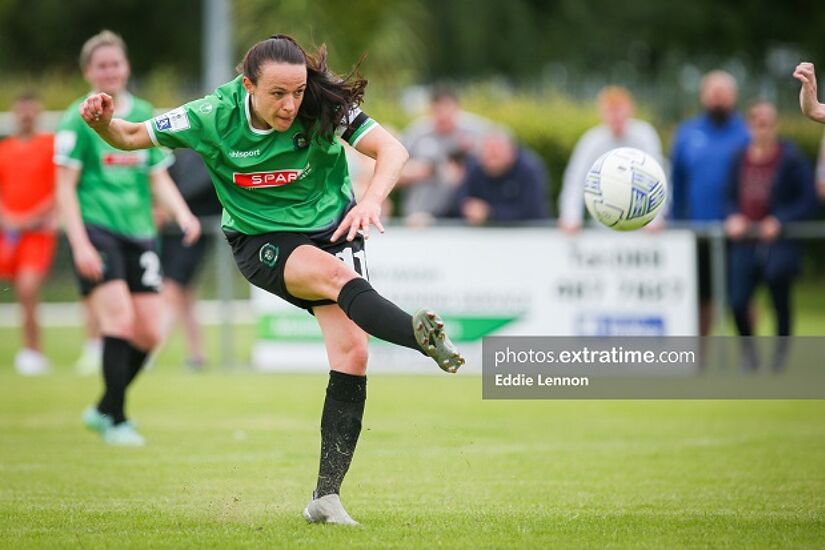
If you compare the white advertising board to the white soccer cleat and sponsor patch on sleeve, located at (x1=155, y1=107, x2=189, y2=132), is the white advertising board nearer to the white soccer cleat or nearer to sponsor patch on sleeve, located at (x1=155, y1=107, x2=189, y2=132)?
the white soccer cleat

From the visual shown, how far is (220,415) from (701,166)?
593 centimetres

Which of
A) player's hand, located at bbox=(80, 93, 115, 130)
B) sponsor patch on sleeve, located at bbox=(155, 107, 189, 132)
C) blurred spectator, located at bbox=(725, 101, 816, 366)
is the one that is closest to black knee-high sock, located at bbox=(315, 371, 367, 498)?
→ sponsor patch on sleeve, located at bbox=(155, 107, 189, 132)

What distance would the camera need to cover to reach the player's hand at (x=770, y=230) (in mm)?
13461

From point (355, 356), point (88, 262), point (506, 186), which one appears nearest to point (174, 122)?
point (355, 356)

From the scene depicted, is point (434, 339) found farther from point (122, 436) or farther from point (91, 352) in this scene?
point (91, 352)

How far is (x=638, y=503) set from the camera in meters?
6.90

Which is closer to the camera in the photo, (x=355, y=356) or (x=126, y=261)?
(x=355, y=356)

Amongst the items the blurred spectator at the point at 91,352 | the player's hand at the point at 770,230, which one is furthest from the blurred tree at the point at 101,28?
the player's hand at the point at 770,230

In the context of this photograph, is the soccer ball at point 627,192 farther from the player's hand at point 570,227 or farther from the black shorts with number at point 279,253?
the player's hand at point 570,227

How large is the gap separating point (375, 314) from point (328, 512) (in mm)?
942

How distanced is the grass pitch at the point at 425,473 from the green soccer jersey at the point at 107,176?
152cm

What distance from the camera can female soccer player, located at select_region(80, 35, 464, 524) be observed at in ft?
20.5

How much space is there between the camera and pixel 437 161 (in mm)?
15133

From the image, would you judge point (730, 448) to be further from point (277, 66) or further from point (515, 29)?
point (515, 29)
